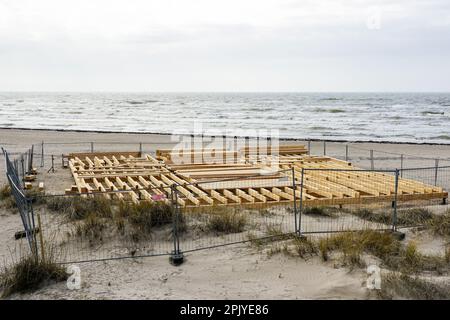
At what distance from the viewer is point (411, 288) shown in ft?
21.4

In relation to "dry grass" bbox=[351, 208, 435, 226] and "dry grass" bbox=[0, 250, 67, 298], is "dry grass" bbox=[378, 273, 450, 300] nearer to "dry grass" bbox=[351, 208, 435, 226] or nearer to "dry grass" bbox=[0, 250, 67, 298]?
"dry grass" bbox=[351, 208, 435, 226]

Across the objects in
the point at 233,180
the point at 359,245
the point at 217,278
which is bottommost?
the point at 217,278

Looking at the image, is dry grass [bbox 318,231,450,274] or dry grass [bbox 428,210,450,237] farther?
dry grass [bbox 428,210,450,237]

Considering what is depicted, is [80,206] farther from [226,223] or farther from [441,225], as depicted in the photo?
[441,225]

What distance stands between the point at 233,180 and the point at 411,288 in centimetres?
606

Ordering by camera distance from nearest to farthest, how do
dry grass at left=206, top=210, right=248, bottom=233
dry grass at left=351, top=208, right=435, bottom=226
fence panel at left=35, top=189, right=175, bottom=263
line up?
1. fence panel at left=35, top=189, right=175, bottom=263
2. dry grass at left=206, top=210, right=248, bottom=233
3. dry grass at left=351, top=208, right=435, bottom=226

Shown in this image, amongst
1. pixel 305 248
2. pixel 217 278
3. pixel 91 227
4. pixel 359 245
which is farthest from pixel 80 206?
pixel 359 245

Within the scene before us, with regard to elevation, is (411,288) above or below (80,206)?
below

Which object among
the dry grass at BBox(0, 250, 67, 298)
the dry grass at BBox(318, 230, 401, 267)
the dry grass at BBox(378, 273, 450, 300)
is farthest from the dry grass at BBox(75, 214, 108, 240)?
the dry grass at BBox(378, 273, 450, 300)

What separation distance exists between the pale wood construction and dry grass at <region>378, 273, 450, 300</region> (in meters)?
3.70

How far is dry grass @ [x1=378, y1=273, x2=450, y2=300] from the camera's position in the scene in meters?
6.38

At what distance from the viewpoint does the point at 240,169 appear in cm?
1573
